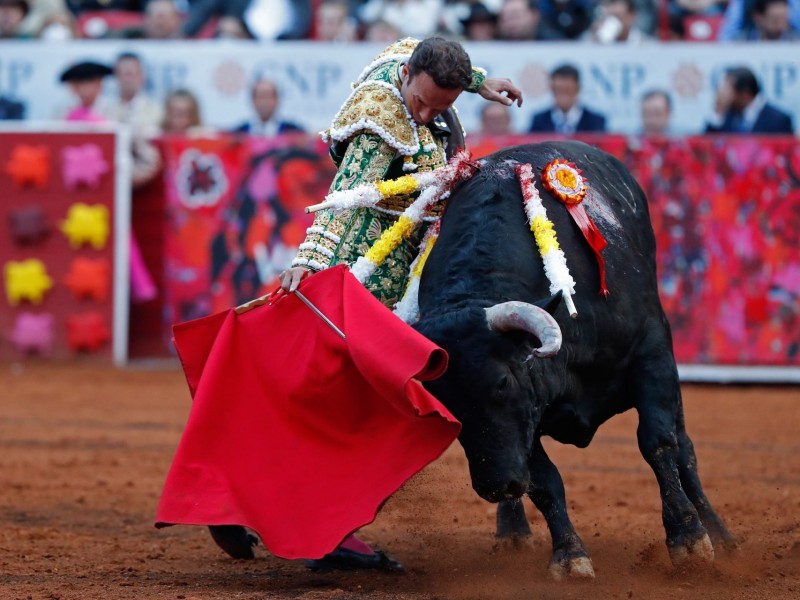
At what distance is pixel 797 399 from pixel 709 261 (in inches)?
43.0

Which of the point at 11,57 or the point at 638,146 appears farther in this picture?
the point at 11,57

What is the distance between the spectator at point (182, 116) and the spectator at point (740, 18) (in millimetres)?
3820

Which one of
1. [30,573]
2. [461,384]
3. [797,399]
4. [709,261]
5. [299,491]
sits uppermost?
[461,384]

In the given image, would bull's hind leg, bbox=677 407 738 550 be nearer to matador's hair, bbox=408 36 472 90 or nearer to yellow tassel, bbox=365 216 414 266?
yellow tassel, bbox=365 216 414 266

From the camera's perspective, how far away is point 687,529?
405 centimetres

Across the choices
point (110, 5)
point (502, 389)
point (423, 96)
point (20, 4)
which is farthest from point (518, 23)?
point (502, 389)

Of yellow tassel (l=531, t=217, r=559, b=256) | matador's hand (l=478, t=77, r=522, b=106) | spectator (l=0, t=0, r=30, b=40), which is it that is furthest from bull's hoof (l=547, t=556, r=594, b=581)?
spectator (l=0, t=0, r=30, b=40)

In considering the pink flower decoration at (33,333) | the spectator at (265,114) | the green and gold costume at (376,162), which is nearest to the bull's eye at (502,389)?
the green and gold costume at (376,162)

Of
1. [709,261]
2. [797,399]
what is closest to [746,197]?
[709,261]

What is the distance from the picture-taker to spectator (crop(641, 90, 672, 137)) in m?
9.22

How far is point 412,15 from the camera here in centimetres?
1030

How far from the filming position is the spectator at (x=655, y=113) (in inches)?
363

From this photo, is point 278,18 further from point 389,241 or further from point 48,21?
point 389,241

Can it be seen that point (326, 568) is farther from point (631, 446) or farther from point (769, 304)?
point (769, 304)
